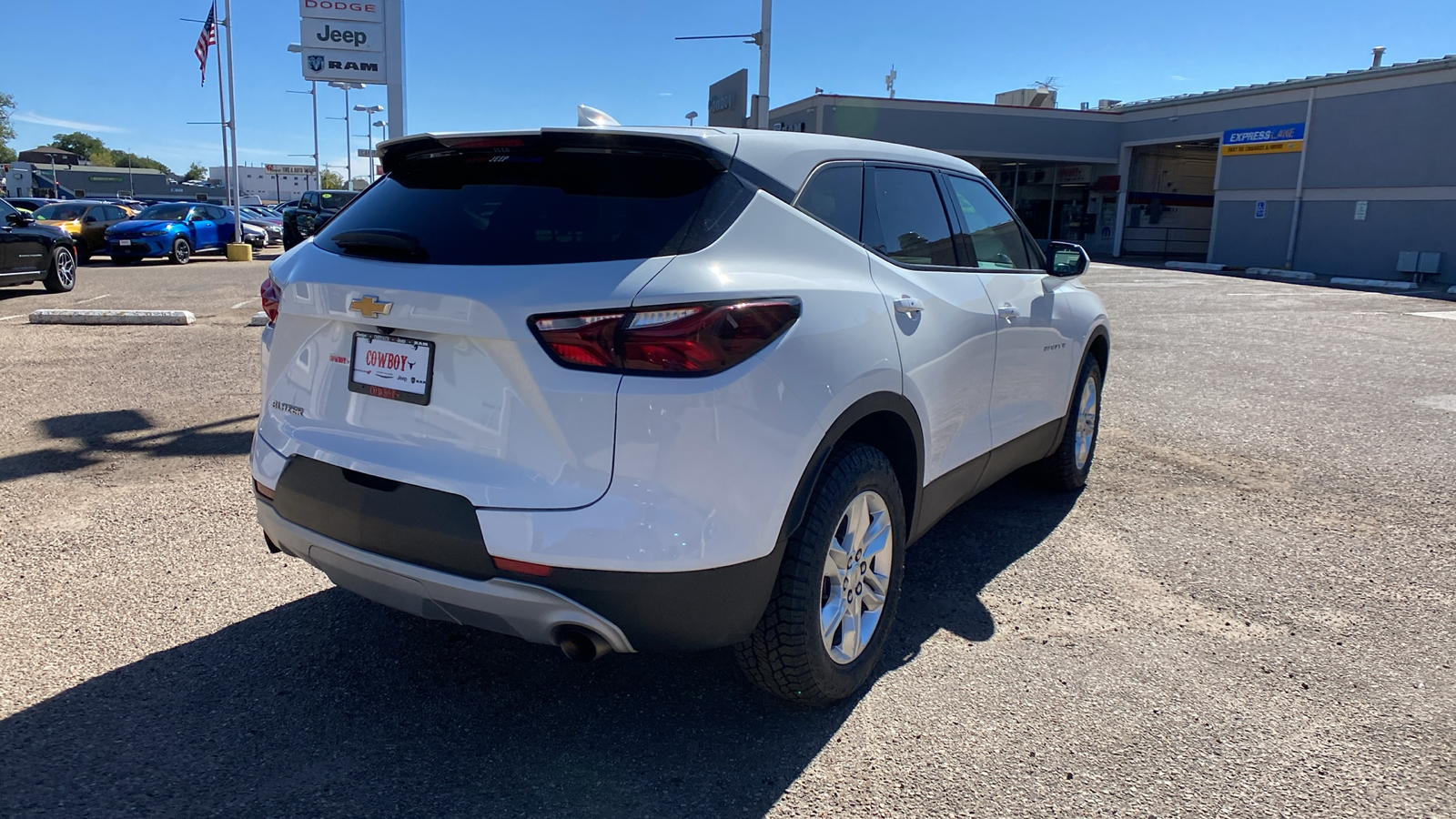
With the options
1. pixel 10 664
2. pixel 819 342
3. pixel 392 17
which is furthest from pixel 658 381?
pixel 392 17

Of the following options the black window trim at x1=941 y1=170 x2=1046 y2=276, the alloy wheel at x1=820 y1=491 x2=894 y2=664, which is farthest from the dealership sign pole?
the alloy wheel at x1=820 y1=491 x2=894 y2=664

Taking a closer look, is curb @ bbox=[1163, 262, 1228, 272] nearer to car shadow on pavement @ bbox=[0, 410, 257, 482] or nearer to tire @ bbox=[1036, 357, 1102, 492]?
tire @ bbox=[1036, 357, 1102, 492]

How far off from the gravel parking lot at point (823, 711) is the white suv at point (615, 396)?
41cm

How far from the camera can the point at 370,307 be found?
265 cm

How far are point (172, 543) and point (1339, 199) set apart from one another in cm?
3415

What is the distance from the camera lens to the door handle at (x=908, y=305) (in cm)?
316

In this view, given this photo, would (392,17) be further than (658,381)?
Yes

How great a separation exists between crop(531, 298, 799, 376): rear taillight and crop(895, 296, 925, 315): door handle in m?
0.92

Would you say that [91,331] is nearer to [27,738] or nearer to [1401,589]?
[27,738]

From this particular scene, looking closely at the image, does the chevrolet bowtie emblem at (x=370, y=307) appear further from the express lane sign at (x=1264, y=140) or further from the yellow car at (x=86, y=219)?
the express lane sign at (x=1264, y=140)

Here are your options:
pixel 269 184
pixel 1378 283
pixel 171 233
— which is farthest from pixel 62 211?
pixel 269 184

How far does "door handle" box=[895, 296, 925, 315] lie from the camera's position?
3.16 metres

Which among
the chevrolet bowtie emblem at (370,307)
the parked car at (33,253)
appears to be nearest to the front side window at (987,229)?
the chevrolet bowtie emblem at (370,307)

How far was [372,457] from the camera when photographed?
8.68ft
